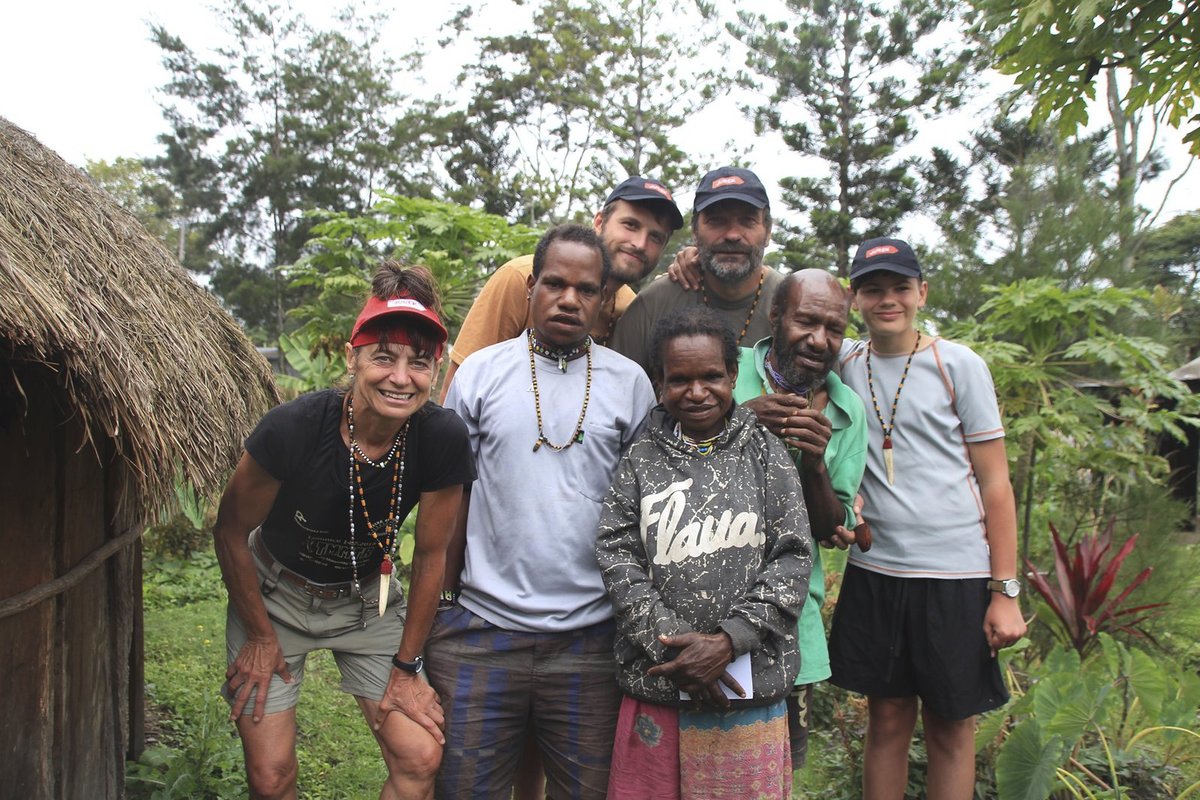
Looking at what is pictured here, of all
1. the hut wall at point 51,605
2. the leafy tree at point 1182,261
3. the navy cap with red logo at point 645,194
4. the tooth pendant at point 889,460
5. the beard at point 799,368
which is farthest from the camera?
the leafy tree at point 1182,261

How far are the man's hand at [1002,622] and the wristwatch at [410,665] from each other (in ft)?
5.99

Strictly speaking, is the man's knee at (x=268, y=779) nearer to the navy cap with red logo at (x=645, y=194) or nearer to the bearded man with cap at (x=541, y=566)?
the bearded man with cap at (x=541, y=566)

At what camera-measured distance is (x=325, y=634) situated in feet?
9.59

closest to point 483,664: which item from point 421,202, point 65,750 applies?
point 65,750

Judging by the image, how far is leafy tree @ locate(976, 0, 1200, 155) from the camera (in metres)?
2.82

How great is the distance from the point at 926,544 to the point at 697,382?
1.04m

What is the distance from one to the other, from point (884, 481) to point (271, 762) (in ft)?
6.93

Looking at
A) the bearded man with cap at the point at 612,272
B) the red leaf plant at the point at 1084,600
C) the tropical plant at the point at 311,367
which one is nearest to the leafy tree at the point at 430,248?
the tropical plant at the point at 311,367

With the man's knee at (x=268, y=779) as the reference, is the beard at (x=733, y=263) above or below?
above

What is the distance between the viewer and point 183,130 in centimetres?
3472

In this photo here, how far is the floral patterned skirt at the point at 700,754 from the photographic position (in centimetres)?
251

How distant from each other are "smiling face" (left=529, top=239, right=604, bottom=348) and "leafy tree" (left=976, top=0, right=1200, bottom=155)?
4.77 ft

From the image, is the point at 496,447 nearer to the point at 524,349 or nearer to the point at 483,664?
the point at 524,349

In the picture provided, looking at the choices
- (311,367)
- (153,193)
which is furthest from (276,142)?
(311,367)
